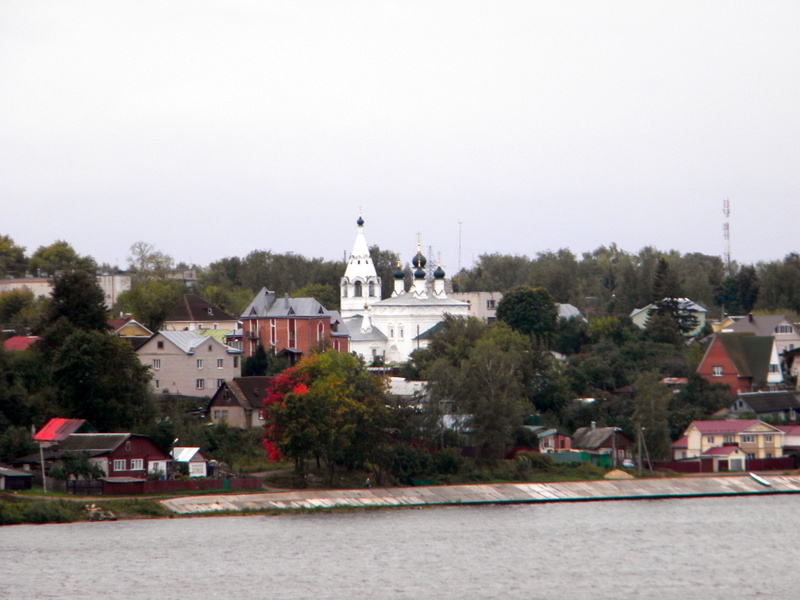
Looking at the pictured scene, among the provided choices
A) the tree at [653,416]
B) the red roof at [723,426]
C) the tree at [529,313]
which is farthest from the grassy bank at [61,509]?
the tree at [529,313]

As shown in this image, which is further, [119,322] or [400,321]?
[400,321]

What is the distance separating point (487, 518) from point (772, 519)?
9760mm

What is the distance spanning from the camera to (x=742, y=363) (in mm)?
68250

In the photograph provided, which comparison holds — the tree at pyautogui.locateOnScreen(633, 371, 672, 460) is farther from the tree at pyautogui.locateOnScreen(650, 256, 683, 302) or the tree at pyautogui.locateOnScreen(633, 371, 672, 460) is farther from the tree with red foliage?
the tree at pyautogui.locateOnScreen(650, 256, 683, 302)

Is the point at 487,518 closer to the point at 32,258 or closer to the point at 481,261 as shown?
the point at 32,258

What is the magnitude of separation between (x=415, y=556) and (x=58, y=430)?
17.0m

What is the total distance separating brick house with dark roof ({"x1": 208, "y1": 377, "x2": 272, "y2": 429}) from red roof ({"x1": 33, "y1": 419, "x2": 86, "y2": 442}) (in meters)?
10.3

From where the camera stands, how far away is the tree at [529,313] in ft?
260

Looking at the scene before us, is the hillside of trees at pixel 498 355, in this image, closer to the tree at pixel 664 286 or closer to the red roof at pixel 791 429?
the tree at pixel 664 286

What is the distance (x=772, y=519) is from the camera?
1844 inches

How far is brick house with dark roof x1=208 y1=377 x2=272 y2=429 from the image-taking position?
195 ft

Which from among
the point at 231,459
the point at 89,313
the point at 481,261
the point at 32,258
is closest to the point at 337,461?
the point at 231,459

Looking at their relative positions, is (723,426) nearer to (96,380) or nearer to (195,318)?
(96,380)

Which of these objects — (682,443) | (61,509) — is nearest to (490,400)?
(682,443)
